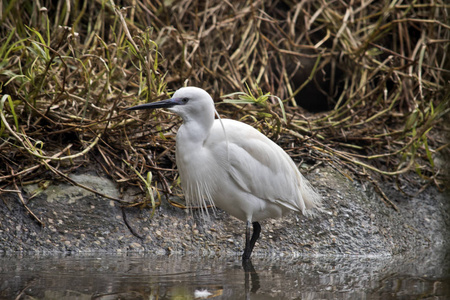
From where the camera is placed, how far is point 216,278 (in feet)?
8.96

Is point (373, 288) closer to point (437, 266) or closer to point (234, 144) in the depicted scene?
point (437, 266)

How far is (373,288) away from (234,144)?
45.8 inches

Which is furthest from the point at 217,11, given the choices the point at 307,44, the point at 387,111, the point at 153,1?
the point at 387,111

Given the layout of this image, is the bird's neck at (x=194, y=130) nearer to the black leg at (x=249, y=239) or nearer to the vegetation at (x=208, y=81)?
the vegetation at (x=208, y=81)

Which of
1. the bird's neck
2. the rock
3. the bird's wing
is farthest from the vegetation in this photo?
the bird's neck

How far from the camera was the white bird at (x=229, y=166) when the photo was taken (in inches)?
124

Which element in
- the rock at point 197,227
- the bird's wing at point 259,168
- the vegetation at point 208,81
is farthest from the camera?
the vegetation at point 208,81

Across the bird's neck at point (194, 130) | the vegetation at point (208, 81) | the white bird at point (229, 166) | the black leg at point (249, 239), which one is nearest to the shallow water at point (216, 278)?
the black leg at point (249, 239)

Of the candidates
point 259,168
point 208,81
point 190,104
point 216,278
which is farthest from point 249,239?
point 208,81

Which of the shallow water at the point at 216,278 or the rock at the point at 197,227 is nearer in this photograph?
the shallow water at the point at 216,278

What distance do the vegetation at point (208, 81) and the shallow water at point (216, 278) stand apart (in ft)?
1.93

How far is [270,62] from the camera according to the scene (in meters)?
5.62

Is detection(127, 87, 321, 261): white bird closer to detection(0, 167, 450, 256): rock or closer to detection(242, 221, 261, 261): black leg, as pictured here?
detection(242, 221, 261, 261): black leg

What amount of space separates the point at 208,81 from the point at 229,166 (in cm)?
218
